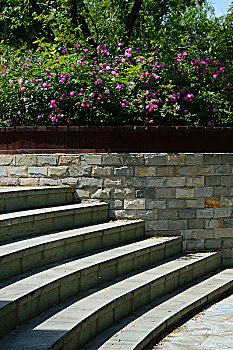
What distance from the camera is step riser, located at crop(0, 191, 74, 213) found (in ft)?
20.3

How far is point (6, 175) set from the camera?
7348 millimetres

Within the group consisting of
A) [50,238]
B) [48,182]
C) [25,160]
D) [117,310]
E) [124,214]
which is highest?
[25,160]

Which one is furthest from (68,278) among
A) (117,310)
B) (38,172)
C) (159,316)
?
(38,172)

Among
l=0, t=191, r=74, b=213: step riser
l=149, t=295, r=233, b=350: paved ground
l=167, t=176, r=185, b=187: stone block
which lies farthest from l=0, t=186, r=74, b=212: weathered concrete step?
l=149, t=295, r=233, b=350: paved ground

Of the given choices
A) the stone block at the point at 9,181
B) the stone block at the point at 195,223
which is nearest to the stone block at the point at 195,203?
the stone block at the point at 195,223

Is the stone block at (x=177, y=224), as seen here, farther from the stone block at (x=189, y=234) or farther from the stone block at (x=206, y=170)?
the stone block at (x=206, y=170)

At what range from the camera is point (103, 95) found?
7641 mm

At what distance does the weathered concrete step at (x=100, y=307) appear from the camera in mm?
3953

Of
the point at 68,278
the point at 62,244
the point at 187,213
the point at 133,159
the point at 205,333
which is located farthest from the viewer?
the point at 187,213

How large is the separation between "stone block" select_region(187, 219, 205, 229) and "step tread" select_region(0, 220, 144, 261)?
746mm

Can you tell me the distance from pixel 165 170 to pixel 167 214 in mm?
606

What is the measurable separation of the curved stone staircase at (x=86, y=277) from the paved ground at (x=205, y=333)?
13 cm

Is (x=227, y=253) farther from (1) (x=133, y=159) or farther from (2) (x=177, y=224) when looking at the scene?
(1) (x=133, y=159)

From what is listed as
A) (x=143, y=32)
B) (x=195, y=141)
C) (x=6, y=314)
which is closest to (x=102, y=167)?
(x=195, y=141)
